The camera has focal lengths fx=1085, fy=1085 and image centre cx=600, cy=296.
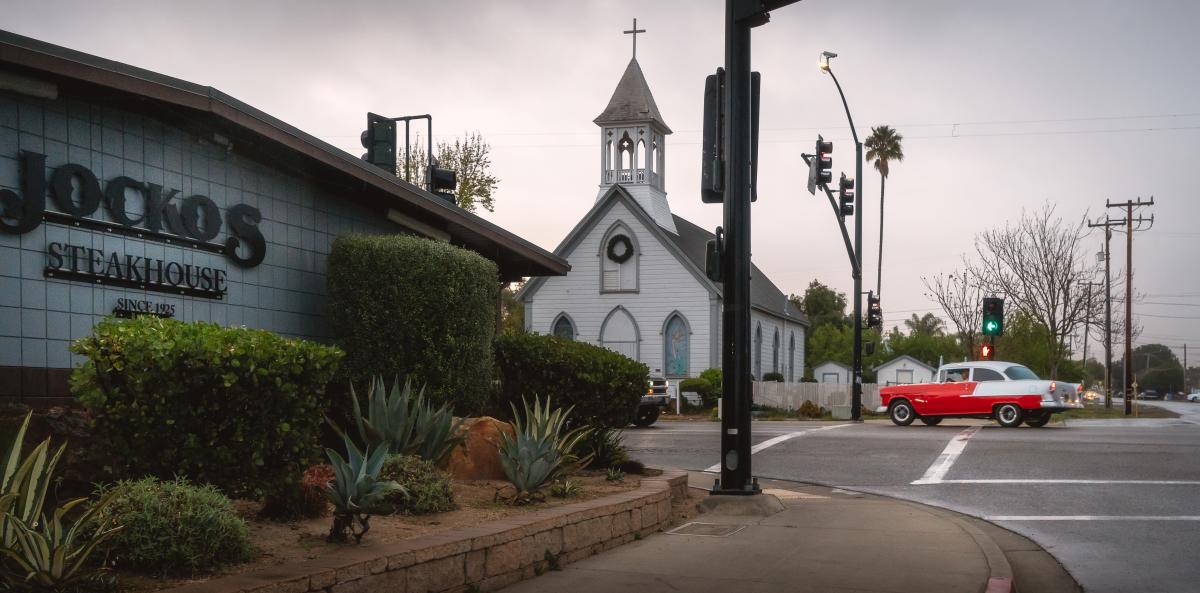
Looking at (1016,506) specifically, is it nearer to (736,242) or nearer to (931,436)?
(736,242)

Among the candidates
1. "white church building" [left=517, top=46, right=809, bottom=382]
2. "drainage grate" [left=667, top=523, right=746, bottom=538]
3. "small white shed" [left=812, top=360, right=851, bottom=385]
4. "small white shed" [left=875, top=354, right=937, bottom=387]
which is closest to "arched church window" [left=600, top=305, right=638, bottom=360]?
"white church building" [left=517, top=46, right=809, bottom=382]

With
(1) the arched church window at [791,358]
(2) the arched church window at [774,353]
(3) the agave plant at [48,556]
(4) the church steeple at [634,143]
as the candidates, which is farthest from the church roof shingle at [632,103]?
(3) the agave plant at [48,556]

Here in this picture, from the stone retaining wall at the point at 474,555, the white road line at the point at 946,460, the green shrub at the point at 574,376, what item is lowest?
the white road line at the point at 946,460

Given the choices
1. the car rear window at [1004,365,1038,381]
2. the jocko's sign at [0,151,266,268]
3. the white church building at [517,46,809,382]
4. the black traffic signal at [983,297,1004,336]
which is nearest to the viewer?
the jocko's sign at [0,151,266,268]

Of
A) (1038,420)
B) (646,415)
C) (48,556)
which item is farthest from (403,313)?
(1038,420)

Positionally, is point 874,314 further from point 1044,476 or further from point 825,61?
point 1044,476

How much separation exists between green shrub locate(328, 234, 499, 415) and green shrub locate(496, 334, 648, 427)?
43.1 inches

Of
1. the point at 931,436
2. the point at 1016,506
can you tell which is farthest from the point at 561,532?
the point at 931,436

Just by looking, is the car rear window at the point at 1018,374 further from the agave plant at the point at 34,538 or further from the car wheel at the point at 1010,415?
the agave plant at the point at 34,538

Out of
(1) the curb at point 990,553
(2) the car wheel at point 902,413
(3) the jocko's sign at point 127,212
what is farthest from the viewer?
(2) the car wheel at point 902,413

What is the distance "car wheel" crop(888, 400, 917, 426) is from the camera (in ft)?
88.2

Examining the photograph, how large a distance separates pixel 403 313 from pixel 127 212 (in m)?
2.84

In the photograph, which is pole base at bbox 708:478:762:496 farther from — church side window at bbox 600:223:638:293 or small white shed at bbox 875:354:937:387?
small white shed at bbox 875:354:937:387

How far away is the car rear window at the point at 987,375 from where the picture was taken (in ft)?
85.4
